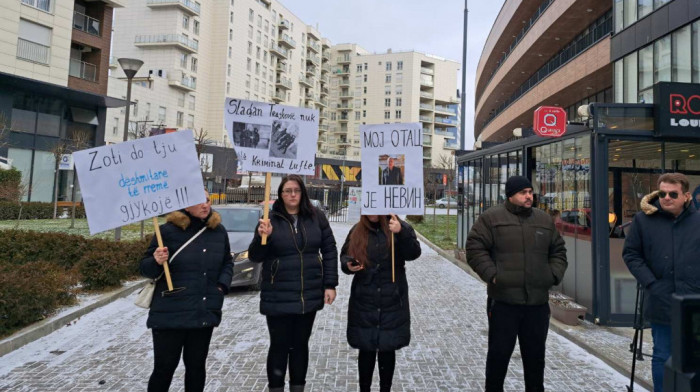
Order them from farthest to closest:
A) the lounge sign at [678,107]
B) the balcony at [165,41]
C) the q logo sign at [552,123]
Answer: the balcony at [165,41] → the q logo sign at [552,123] → the lounge sign at [678,107]

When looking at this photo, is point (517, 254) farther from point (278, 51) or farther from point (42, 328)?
point (278, 51)

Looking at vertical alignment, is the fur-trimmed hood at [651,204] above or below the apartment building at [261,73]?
below

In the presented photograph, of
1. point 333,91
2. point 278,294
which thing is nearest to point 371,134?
point 278,294

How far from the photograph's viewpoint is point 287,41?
240 feet

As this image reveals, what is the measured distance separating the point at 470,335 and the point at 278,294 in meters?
3.63

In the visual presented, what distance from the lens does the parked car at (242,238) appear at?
27.7 ft

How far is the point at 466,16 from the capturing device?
97.3 ft

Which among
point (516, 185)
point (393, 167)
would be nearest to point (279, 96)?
point (393, 167)

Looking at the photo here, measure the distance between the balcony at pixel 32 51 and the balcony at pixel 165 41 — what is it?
97.6ft

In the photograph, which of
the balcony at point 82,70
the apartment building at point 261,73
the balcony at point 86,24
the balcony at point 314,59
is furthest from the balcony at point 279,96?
the balcony at point 82,70

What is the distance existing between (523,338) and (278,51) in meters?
73.3

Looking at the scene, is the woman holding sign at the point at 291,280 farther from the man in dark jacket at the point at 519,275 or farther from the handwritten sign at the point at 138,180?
the man in dark jacket at the point at 519,275

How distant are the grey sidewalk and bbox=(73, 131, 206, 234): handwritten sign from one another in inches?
72.0

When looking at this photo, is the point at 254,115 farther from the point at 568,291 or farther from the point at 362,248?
the point at 568,291
